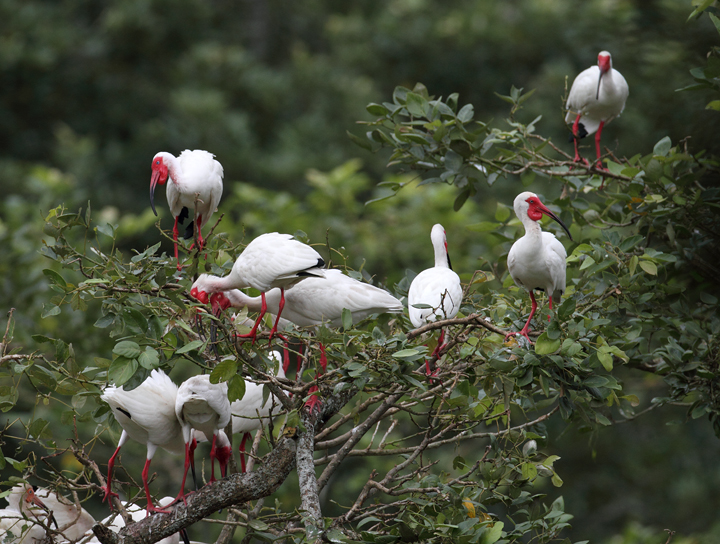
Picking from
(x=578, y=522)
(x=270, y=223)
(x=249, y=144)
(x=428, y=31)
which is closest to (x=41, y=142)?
(x=249, y=144)

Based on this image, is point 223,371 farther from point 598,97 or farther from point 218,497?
point 598,97

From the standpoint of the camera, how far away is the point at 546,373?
278 centimetres

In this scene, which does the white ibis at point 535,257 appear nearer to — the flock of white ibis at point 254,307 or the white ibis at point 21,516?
the flock of white ibis at point 254,307

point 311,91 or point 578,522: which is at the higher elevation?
A: point 311,91

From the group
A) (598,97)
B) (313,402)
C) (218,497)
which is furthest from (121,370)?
(598,97)

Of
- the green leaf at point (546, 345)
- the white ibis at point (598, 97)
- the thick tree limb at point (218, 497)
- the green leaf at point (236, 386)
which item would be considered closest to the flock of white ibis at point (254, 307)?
the thick tree limb at point (218, 497)

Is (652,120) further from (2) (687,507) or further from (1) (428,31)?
(1) (428,31)

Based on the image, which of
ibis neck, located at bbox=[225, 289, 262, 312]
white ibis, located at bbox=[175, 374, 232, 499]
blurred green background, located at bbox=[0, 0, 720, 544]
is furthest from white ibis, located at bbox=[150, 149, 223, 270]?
blurred green background, located at bbox=[0, 0, 720, 544]

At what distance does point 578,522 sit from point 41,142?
38.3 ft

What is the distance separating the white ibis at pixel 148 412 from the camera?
133 inches

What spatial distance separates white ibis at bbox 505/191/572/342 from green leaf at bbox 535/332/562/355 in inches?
30.1

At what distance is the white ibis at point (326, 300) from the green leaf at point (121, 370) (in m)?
1.03

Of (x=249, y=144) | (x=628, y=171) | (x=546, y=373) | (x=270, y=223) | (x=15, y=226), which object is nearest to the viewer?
(x=546, y=373)

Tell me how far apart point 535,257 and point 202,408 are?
5.31 ft
